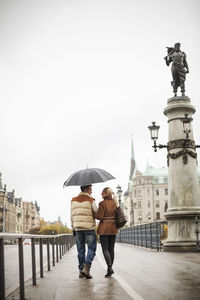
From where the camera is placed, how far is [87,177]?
836 centimetres

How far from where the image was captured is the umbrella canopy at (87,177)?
826 centimetres

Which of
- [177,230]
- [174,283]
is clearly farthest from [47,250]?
[177,230]

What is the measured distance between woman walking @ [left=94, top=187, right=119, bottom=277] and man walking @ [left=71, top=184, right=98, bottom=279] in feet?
0.68

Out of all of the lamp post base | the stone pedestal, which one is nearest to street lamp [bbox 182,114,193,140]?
the stone pedestal

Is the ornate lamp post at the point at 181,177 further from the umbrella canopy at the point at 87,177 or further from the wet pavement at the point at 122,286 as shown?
the umbrella canopy at the point at 87,177

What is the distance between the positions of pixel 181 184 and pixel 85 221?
998 centimetres

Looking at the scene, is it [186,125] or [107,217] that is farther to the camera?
[186,125]

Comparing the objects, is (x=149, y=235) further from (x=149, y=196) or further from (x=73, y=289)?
(x=149, y=196)

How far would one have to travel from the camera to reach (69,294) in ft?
21.0

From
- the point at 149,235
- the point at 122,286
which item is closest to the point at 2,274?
the point at 122,286

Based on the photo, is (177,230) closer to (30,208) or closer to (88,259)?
(88,259)

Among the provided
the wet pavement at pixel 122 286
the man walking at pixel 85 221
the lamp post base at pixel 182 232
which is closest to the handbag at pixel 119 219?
the man walking at pixel 85 221

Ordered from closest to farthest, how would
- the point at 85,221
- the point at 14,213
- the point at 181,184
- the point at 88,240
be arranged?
the point at 85,221 < the point at 88,240 < the point at 181,184 < the point at 14,213

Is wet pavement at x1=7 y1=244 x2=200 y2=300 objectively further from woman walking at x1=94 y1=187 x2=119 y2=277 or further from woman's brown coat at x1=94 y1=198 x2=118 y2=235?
woman's brown coat at x1=94 y1=198 x2=118 y2=235
